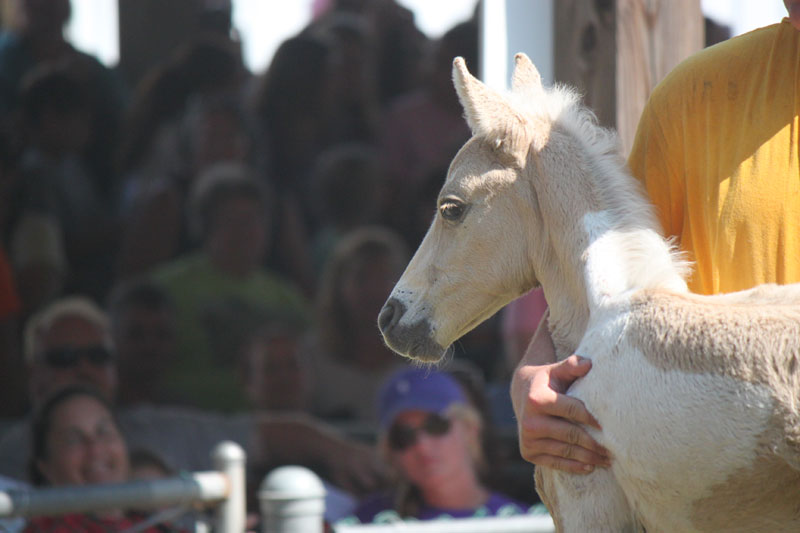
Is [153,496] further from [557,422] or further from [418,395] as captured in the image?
[418,395]

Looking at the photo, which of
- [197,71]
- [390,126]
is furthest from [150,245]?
[390,126]

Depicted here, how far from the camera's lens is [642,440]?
1.65 m

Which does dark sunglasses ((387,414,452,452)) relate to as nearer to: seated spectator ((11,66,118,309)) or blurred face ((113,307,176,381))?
blurred face ((113,307,176,381))

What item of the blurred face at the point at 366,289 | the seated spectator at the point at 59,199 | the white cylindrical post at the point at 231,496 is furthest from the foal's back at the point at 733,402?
the seated spectator at the point at 59,199

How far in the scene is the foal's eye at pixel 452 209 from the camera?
2.07 metres

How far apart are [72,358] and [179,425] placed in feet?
1.97

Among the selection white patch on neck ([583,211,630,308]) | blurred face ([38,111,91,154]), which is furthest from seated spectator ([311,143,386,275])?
white patch on neck ([583,211,630,308])

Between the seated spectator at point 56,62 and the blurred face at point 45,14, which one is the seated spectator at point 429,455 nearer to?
the seated spectator at point 56,62

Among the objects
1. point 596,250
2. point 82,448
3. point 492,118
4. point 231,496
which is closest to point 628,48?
point 492,118

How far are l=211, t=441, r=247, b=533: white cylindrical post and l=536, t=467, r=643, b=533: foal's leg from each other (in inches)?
41.0

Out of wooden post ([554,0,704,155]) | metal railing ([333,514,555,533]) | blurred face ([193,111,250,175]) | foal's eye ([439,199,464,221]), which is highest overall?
blurred face ([193,111,250,175])

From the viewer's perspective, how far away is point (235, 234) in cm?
558

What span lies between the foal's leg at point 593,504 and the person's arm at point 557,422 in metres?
0.03

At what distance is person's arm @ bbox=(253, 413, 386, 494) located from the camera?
5043 mm
